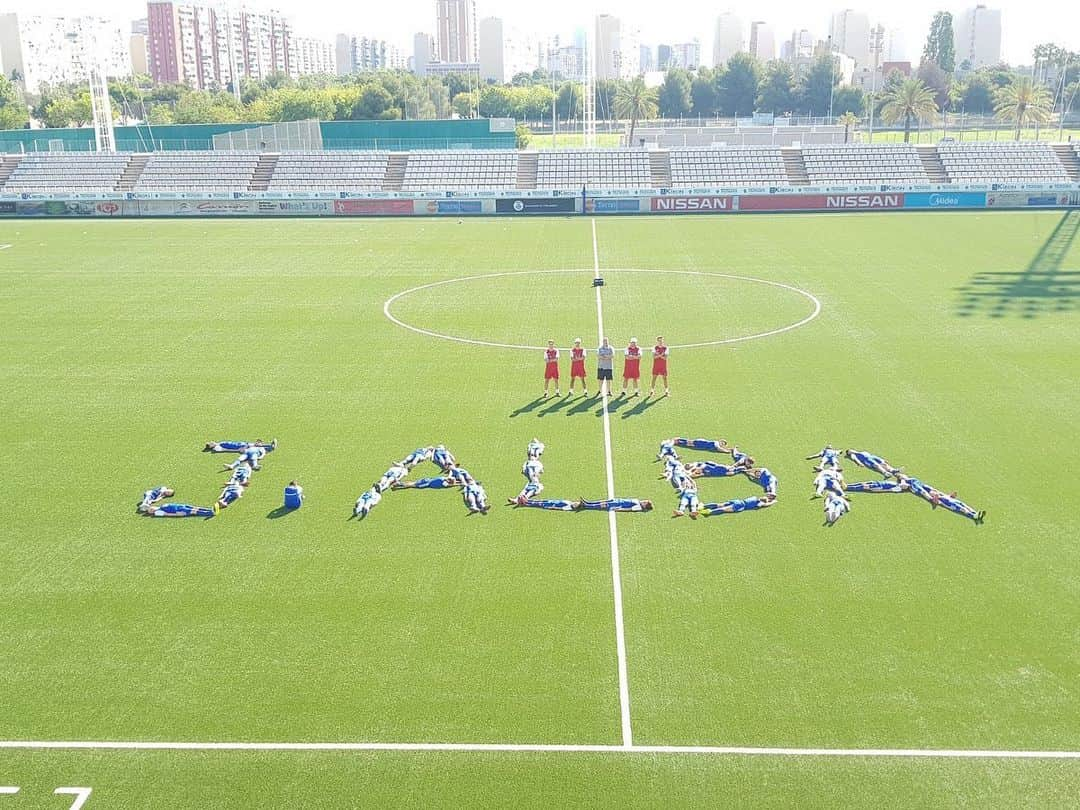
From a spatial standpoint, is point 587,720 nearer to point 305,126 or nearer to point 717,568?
point 717,568

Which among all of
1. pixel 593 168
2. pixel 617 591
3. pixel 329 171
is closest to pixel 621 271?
pixel 617 591

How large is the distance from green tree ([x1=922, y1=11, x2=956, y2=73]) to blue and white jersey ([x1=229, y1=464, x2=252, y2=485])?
198 m

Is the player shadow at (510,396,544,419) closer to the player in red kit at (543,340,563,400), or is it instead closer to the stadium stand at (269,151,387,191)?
the player in red kit at (543,340,563,400)

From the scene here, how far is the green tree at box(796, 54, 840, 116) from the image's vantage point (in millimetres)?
147250

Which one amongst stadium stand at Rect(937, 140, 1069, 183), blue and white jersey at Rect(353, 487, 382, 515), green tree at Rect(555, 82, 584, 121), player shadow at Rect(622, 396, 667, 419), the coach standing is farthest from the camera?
green tree at Rect(555, 82, 584, 121)

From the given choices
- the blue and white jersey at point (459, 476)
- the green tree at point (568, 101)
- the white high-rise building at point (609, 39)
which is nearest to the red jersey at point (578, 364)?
the blue and white jersey at point (459, 476)

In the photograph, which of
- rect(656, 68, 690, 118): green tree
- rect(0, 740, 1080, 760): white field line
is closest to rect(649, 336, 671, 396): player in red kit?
rect(0, 740, 1080, 760): white field line

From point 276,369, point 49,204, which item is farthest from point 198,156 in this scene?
point 276,369

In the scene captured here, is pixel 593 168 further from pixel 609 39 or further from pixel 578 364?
pixel 609 39

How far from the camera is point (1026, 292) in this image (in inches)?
1470

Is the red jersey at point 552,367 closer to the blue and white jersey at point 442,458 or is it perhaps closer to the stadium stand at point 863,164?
the blue and white jersey at point 442,458

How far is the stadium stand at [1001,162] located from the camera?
7394cm

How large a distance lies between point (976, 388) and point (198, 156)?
234ft

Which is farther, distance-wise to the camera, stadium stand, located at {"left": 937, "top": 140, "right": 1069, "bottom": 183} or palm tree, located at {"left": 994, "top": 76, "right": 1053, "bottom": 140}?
palm tree, located at {"left": 994, "top": 76, "right": 1053, "bottom": 140}
